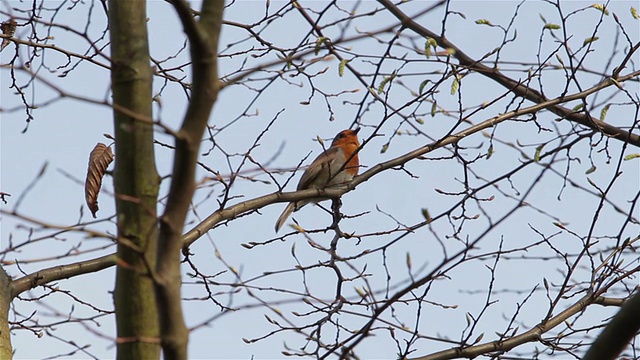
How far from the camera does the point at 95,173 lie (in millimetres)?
3791

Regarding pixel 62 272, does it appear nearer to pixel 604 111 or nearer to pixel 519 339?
pixel 519 339

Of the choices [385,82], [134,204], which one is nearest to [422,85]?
[385,82]

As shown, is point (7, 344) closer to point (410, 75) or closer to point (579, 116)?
point (410, 75)

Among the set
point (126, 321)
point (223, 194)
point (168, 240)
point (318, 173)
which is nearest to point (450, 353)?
point (223, 194)

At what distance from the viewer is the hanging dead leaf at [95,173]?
12.3 feet

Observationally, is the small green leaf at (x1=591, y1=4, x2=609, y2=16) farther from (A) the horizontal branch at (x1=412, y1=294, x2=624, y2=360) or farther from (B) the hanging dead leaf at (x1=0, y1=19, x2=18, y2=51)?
(B) the hanging dead leaf at (x1=0, y1=19, x2=18, y2=51)

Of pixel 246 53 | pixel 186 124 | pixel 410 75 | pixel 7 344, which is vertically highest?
pixel 246 53

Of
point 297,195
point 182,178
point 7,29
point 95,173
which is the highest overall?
point 7,29

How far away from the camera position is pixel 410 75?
4.19m

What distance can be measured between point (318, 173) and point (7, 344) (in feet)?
12.9

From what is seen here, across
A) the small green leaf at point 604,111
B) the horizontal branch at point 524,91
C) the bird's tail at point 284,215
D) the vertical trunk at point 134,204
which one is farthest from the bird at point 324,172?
the vertical trunk at point 134,204

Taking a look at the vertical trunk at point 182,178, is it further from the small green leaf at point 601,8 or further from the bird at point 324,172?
the bird at point 324,172

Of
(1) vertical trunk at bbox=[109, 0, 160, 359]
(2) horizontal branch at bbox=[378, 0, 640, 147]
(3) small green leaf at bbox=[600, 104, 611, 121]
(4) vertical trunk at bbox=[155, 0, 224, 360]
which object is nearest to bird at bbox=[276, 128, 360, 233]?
(2) horizontal branch at bbox=[378, 0, 640, 147]

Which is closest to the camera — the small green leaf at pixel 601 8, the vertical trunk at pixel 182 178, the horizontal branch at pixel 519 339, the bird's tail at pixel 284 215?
the vertical trunk at pixel 182 178
